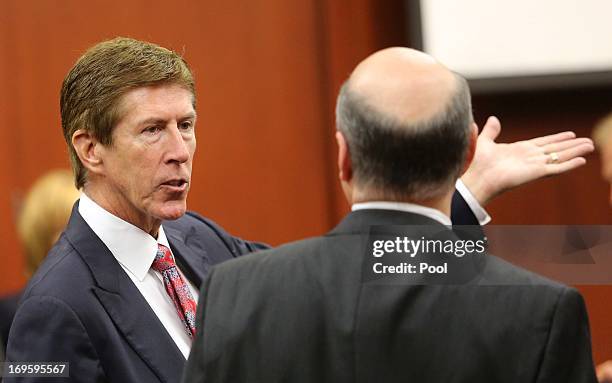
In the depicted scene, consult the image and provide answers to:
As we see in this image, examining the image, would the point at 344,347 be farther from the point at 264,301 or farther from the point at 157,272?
the point at 157,272

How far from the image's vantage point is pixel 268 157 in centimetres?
344

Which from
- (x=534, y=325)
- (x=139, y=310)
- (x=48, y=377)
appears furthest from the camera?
(x=139, y=310)

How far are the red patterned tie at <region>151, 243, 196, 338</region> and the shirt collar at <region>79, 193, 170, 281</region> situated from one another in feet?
0.08

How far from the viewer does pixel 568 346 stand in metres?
1.29

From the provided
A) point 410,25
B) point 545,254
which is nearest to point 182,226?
point 545,254

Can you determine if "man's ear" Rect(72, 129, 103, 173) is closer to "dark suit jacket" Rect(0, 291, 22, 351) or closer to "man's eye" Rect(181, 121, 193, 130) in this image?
"man's eye" Rect(181, 121, 193, 130)

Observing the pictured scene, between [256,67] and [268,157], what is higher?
[256,67]

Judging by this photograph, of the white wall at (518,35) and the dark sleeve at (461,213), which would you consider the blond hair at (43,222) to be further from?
the dark sleeve at (461,213)

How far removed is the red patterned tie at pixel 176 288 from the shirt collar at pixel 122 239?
0.08 ft

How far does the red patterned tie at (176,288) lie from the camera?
181 centimetres

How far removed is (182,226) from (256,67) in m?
1.44

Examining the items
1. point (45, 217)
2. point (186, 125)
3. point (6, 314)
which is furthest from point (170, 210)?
point (6, 314)

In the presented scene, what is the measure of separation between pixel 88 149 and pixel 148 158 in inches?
4.2

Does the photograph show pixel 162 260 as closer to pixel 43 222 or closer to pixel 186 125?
pixel 186 125
